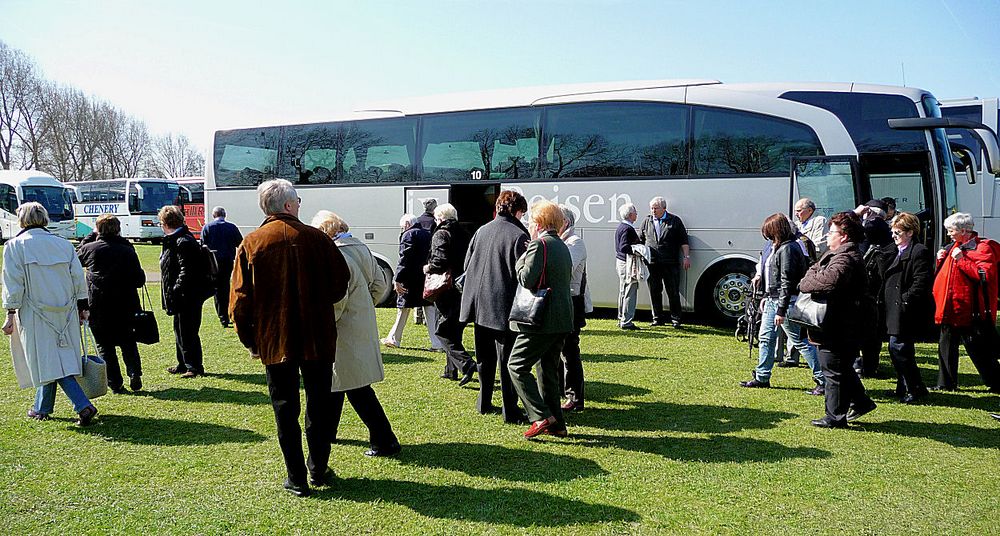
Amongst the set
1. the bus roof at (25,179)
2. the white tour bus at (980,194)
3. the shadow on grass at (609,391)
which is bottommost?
the shadow on grass at (609,391)

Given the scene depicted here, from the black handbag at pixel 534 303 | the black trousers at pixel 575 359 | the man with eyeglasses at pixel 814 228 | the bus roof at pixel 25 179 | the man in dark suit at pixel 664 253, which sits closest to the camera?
the black handbag at pixel 534 303

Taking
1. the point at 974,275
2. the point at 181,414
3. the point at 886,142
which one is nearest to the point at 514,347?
the point at 181,414

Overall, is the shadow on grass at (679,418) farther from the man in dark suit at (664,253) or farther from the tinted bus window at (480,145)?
the tinted bus window at (480,145)

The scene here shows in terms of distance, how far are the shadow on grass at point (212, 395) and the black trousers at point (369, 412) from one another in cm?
191

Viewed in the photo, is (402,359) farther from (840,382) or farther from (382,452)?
(840,382)

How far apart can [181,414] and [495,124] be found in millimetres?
7902

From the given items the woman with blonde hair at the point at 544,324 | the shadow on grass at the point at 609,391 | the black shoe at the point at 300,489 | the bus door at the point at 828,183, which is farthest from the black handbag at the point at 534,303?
the bus door at the point at 828,183

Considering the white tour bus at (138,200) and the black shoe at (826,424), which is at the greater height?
the white tour bus at (138,200)

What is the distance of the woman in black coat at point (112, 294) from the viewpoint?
696 centimetres

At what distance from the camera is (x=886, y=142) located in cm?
1030

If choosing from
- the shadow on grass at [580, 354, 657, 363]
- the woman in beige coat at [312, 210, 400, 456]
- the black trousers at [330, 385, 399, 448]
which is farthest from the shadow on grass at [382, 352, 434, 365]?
the woman in beige coat at [312, 210, 400, 456]

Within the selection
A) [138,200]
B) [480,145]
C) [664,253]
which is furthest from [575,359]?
[138,200]

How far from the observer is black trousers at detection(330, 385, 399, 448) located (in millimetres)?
5000

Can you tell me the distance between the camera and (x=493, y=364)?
618 cm
